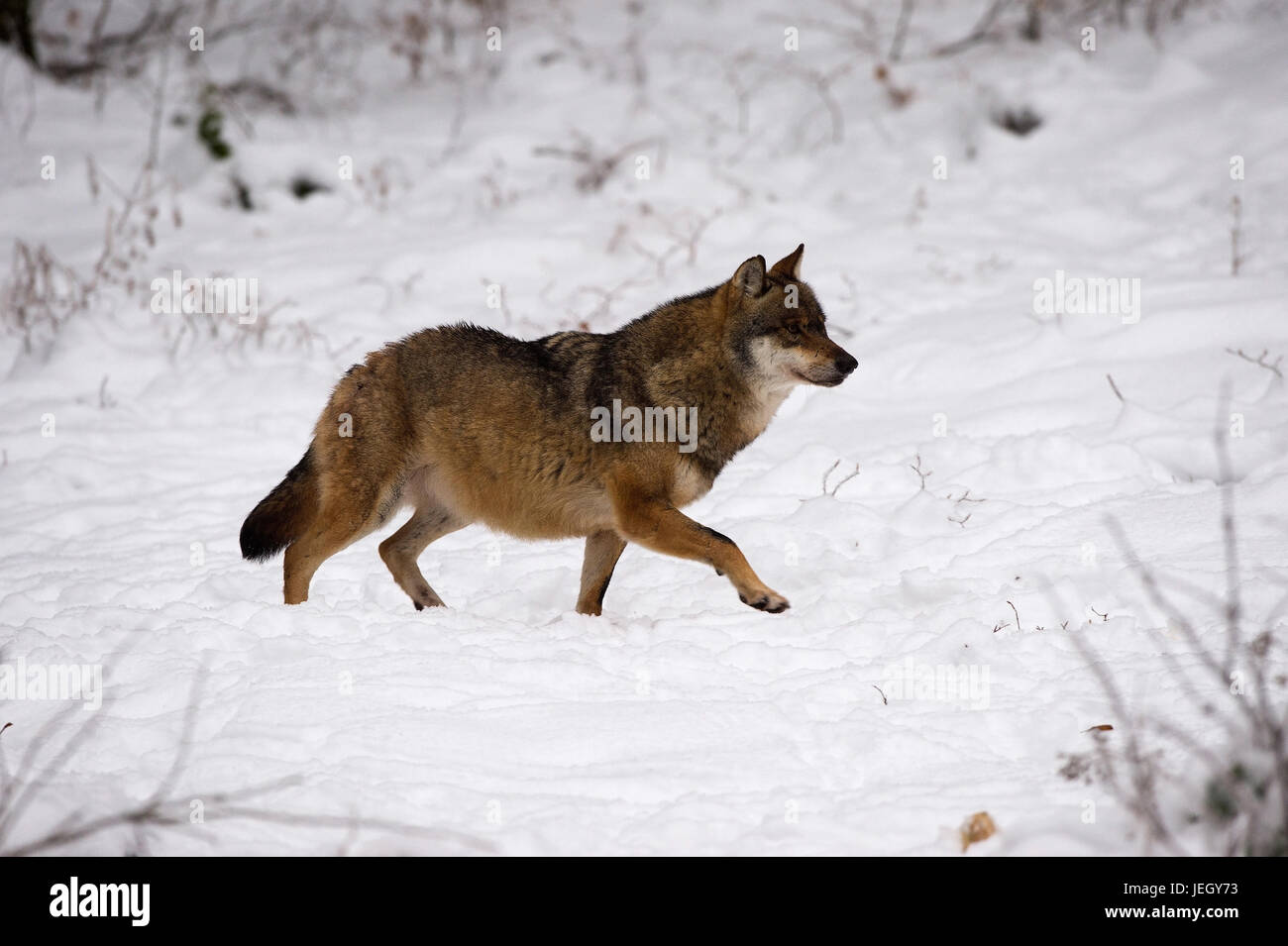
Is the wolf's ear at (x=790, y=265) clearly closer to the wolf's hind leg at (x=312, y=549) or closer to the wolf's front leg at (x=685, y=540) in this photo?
the wolf's front leg at (x=685, y=540)

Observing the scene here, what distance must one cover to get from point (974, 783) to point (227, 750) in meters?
2.35

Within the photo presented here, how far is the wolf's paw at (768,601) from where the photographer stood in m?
5.38

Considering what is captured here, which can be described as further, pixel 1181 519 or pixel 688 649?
pixel 1181 519

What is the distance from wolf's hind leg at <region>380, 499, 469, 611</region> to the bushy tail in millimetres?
481

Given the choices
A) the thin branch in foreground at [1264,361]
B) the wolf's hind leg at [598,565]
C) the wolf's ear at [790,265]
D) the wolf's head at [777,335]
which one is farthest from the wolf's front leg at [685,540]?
the thin branch in foreground at [1264,361]

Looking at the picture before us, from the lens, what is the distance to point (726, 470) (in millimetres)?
8023

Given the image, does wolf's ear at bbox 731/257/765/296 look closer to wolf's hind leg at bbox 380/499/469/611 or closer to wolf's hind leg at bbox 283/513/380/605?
wolf's hind leg at bbox 380/499/469/611

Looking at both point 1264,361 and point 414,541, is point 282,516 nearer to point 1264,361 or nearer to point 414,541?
point 414,541

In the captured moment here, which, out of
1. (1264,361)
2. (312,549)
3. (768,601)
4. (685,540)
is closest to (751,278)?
(685,540)

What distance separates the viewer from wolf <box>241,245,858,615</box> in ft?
19.4

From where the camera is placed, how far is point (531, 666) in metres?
4.69

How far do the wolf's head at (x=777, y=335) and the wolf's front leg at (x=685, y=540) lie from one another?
86 cm
